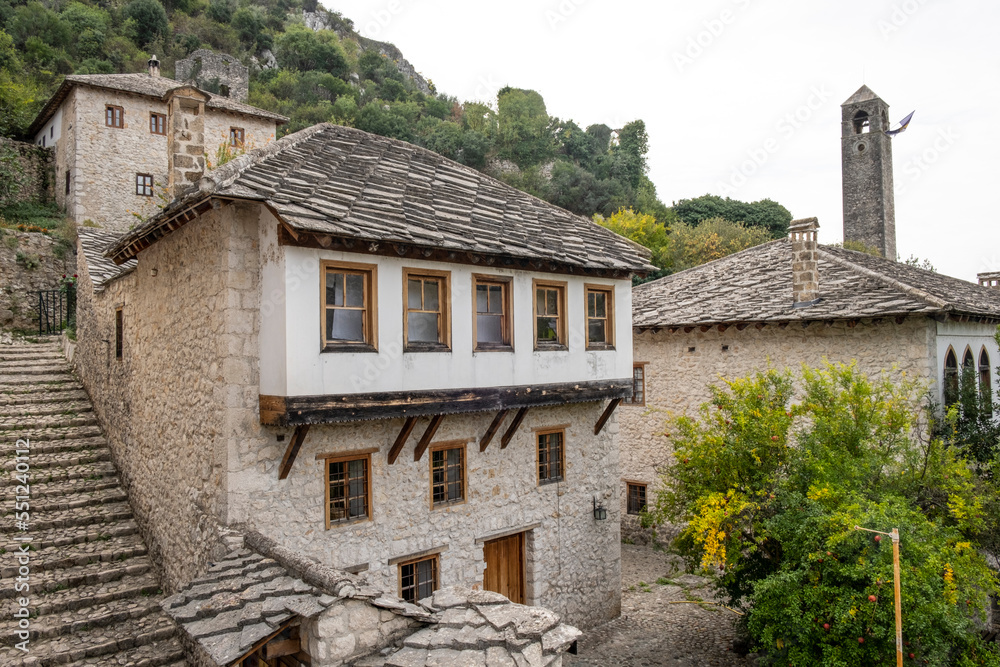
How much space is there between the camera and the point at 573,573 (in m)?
12.0

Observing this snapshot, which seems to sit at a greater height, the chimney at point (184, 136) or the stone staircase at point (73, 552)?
the chimney at point (184, 136)

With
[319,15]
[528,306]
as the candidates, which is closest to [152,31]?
[319,15]

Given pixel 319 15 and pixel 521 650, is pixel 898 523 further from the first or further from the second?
pixel 319 15

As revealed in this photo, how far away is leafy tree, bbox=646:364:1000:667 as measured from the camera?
7961mm

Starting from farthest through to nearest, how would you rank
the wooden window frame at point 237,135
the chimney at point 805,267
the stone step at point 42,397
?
the wooden window frame at point 237,135, the chimney at point 805,267, the stone step at point 42,397

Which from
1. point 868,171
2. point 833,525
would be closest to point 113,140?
point 833,525

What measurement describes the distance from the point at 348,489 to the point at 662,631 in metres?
7.47

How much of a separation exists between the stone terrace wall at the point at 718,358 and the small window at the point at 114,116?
25.3 m

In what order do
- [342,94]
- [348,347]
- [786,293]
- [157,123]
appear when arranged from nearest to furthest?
1. [348,347]
2. [786,293]
3. [157,123]
4. [342,94]

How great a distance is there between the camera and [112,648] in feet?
26.6

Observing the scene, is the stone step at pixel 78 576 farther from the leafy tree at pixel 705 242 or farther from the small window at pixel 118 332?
the leafy tree at pixel 705 242

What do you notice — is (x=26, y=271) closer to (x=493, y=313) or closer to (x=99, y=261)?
(x=99, y=261)

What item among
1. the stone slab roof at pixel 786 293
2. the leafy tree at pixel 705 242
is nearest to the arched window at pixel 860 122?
the leafy tree at pixel 705 242

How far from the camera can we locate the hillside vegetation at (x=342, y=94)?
3719 centimetres
